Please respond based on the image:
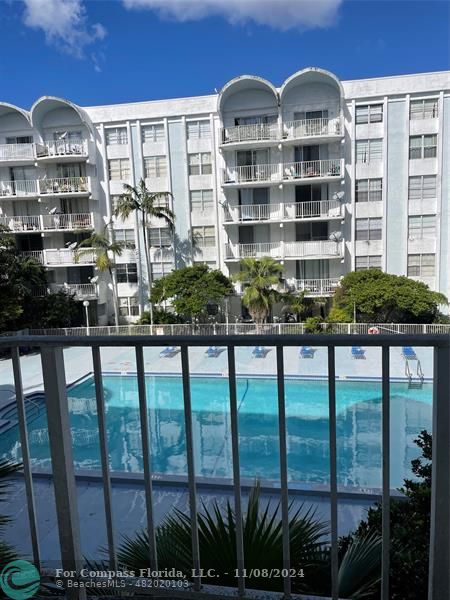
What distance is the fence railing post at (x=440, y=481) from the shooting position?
1.37m

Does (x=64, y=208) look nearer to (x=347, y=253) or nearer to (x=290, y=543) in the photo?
(x=347, y=253)

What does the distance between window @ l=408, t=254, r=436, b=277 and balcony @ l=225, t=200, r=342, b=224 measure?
4056 millimetres

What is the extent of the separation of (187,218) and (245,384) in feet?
36.2

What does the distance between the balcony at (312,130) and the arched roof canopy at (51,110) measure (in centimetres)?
981

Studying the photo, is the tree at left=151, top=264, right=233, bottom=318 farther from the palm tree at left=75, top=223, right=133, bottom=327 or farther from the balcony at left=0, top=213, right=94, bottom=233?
the balcony at left=0, top=213, right=94, bottom=233

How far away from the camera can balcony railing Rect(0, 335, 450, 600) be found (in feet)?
→ 4.61

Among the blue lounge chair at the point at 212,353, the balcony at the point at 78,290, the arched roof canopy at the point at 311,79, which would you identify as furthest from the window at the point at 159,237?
the blue lounge chair at the point at 212,353

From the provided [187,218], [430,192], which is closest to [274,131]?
[187,218]

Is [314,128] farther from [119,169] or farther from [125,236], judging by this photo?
[125,236]

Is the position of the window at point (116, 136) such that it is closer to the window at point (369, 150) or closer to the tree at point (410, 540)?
the window at point (369, 150)

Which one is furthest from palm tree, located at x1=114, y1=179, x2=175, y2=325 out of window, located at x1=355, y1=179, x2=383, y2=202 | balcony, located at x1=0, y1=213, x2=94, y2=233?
window, located at x1=355, y1=179, x2=383, y2=202

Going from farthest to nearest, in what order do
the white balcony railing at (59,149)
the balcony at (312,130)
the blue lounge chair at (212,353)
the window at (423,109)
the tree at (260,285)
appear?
the white balcony railing at (59,149) < the balcony at (312,130) < the window at (423,109) < the tree at (260,285) < the blue lounge chair at (212,353)

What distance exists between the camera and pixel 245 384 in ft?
37.0

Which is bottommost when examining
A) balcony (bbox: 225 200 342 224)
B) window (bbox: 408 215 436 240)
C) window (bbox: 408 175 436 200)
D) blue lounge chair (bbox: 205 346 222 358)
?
blue lounge chair (bbox: 205 346 222 358)
